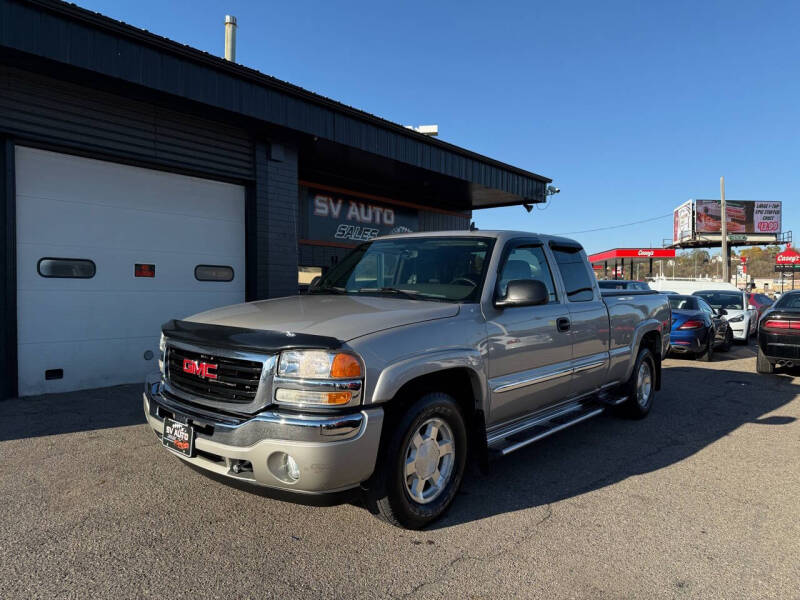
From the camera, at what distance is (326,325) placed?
9.99 ft

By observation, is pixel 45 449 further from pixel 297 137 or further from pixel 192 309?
pixel 297 137

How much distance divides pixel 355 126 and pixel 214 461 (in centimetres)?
769

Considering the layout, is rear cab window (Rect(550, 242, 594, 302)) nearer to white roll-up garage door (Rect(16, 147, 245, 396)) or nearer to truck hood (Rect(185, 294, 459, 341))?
truck hood (Rect(185, 294, 459, 341))

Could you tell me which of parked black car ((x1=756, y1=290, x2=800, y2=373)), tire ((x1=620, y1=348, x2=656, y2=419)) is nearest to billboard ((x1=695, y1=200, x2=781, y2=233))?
parked black car ((x1=756, y1=290, x2=800, y2=373))

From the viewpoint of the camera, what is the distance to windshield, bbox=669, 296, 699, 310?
465 inches

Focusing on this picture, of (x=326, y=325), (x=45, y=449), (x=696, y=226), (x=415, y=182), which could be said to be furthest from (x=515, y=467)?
(x=696, y=226)

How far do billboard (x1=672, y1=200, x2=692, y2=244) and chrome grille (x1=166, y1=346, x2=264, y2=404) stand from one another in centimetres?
→ 6289

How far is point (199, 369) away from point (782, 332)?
29.9 feet

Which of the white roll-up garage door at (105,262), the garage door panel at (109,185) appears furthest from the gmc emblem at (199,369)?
the garage door panel at (109,185)

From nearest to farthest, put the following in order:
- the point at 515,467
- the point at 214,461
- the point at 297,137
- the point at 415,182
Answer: the point at 214,461
the point at 515,467
the point at 297,137
the point at 415,182

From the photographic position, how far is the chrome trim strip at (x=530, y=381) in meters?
3.79

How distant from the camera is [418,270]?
168 inches

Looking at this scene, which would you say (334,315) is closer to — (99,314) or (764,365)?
(99,314)

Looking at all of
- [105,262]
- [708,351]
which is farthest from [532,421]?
[708,351]
